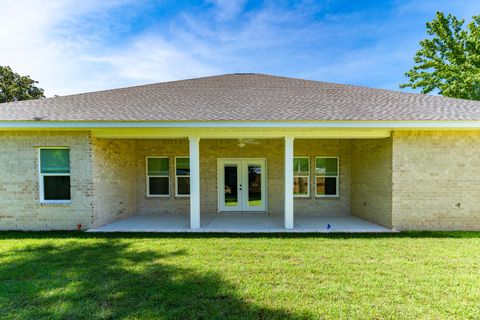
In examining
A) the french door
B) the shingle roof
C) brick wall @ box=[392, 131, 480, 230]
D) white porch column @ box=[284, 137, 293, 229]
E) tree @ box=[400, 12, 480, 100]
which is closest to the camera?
the shingle roof

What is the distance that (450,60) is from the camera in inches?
827

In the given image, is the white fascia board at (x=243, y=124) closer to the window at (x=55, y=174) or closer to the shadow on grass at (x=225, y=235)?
the window at (x=55, y=174)

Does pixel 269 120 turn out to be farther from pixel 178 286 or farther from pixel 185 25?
pixel 185 25

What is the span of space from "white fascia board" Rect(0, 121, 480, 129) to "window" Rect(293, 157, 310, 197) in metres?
3.47

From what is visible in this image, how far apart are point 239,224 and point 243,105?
4.09 meters

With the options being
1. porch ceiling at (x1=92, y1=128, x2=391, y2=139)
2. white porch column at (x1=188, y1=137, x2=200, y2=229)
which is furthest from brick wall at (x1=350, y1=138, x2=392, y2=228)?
white porch column at (x1=188, y1=137, x2=200, y2=229)

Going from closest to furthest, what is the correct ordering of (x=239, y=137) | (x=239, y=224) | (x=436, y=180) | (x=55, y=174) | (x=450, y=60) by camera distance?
(x=436, y=180) → (x=55, y=174) → (x=239, y=137) → (x=239, y=224) → (x=450, y=60)

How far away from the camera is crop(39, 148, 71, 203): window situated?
26.9ft

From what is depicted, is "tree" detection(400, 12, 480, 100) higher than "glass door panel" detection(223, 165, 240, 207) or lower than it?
higher

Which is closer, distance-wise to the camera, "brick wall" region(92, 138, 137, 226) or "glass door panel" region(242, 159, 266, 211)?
"brick wall" region(92, 138, 137, 226)

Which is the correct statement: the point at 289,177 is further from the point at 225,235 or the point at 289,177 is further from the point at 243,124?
the point at 225,235

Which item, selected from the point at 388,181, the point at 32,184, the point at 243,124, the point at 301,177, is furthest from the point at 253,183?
the point at 32,184

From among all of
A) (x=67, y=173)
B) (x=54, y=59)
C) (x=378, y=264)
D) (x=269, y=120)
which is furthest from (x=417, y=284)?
(x=54, y=59)

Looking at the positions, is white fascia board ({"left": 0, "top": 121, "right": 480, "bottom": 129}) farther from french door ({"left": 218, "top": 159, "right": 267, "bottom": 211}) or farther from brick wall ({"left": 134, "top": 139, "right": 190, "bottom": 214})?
french door ({"left": 218, "top": 159, "right": 267, "bottom": 211})
